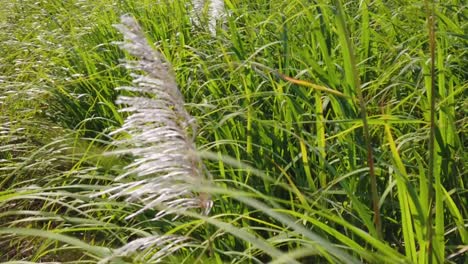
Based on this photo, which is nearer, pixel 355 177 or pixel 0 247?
pixel 355 177

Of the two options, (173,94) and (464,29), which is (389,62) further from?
(173,94)

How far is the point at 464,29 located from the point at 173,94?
135 centimetres

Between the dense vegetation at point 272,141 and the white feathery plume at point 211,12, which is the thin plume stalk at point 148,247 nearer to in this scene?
the dense vegetation at point 272,141

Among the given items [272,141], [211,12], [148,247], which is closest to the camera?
[148,247]

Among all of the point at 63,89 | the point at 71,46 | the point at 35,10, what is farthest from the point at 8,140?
the point at 35,10

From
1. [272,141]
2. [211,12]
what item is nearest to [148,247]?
[272,141]

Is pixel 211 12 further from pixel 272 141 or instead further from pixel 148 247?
pixel 148 247

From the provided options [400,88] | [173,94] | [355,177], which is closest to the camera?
[173,94]

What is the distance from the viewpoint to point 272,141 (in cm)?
183

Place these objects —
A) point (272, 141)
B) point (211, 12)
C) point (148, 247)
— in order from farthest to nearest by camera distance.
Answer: point (211, 12) → point (272, 141) → point (148, 247)

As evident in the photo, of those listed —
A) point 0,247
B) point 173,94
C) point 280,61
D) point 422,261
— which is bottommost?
point 0,247

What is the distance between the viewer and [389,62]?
2.15 meters

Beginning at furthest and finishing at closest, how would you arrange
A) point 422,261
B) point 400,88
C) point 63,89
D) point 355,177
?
point 63,89 → point 400,88 → point 355,177 → point 422,261

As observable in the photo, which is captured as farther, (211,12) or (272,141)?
(211,12)
